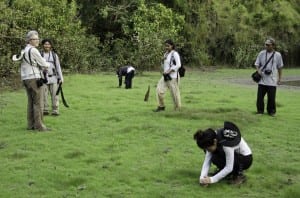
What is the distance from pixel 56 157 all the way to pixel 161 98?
461 centimetres

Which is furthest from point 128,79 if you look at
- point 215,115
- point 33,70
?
point 33,70

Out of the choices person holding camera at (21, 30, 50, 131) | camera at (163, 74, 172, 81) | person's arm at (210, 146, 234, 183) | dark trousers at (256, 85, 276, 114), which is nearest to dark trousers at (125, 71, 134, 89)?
camera at (163, 74, 172, 81)

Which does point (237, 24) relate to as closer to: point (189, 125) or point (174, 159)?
point (189, 125)

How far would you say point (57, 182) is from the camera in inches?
296

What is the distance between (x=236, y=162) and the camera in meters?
7.38

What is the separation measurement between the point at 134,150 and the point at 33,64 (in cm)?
266

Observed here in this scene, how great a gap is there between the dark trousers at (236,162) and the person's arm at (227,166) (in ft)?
0.37

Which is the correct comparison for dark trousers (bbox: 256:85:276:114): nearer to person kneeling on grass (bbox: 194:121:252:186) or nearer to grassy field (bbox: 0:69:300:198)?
grassy field (bbox: 0:69:300:198)

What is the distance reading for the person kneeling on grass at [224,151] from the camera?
7.05 metres

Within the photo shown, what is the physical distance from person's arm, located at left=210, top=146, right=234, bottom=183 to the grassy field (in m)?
0.16

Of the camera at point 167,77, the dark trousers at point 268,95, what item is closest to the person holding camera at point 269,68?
the dark trousers at point 268,95

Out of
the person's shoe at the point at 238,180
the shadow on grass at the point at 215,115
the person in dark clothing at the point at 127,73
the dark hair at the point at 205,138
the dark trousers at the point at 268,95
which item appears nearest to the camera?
the dark hair at the point at 205,138

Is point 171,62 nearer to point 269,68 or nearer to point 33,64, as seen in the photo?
point 269,68

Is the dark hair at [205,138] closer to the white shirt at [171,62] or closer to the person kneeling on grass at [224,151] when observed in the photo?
the person kneeling on grass at [224,151]
